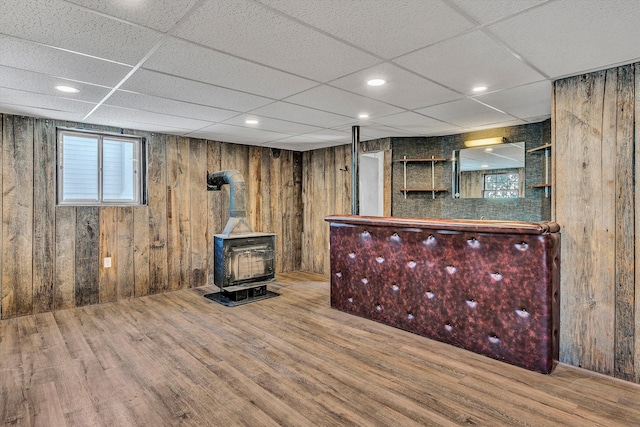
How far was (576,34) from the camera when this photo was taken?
1.98m

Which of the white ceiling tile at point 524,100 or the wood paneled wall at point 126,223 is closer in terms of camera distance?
the white ceiling tile at point 524,100

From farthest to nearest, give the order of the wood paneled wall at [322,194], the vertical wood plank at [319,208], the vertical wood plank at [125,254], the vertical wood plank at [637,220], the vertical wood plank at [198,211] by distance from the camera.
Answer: the vertical wood plank at [319,208]
the wood paneled wall at [322,194]
the vertical wood plank at [198,211]
the vertical wood plank at [125,254]
the vertical wood plank at [637,220]

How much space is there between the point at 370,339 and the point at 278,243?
10.9ft

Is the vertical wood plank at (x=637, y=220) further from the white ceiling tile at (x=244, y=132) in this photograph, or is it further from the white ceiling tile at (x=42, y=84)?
the white ceiling tile at (x=42, y=84)

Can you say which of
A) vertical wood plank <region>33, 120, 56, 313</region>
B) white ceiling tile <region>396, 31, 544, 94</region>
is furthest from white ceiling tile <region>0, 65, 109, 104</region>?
white ceiling tile <region>396, 31, 544, 94</region>

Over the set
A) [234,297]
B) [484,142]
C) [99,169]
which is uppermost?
[484,142]

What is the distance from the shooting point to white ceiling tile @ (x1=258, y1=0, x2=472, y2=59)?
1675 millimetres

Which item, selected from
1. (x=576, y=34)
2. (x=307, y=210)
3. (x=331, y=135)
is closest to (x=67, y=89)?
(x=331, y=135)

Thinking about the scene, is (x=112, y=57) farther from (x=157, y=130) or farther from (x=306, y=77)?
(x=157, y=130)

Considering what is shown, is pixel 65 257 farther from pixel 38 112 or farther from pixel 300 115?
pixel 300 115

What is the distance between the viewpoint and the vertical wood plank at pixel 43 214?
4.04 meters

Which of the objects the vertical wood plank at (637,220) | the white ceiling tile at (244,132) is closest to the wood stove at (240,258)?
the white ceiling tile at (244,132)

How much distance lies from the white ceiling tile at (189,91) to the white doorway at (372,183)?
244cm

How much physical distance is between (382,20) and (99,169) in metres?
4.21
